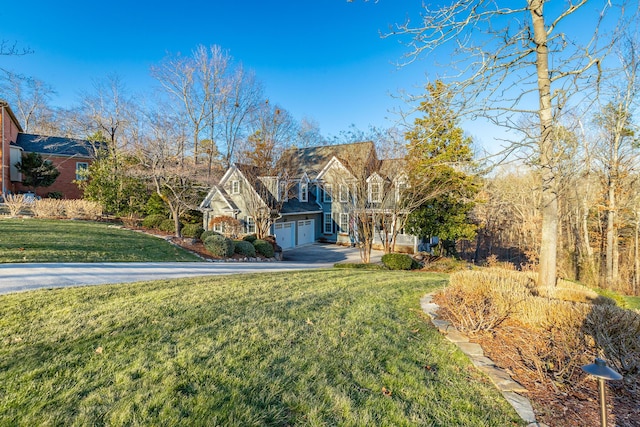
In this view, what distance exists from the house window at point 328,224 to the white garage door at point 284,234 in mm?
3663

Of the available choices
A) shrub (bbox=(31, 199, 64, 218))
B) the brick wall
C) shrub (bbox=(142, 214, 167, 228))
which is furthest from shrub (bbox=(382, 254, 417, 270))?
the brick wall

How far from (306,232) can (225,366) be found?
68.5 feet

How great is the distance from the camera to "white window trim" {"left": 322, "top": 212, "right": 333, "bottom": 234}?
2505 cm

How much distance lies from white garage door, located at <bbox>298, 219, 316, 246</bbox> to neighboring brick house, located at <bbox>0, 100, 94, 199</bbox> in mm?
16540

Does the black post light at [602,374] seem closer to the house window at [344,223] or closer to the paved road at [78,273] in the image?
the paved road at [78,273]

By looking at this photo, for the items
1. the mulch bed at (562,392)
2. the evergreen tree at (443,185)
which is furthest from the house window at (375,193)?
the mulch bed at (562,392)

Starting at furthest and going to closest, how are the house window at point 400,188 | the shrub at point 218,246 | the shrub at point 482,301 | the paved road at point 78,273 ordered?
the house window at point 400,188, the shrub at point 218,246, the paved road at point 78,273, the shrub at point 482,301

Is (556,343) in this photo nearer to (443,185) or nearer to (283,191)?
(443,185)

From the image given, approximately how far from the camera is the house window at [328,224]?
82.2 feet

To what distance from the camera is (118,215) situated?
814 inches

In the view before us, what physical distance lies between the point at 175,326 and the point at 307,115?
36.1m

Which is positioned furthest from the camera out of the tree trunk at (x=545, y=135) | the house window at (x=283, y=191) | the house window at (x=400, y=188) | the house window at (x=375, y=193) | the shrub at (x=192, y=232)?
the house window at (x=283, y=191)

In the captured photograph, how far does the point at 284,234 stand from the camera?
70.9 feet

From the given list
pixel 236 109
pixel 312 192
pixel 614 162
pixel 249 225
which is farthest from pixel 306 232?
pixel 614 162
